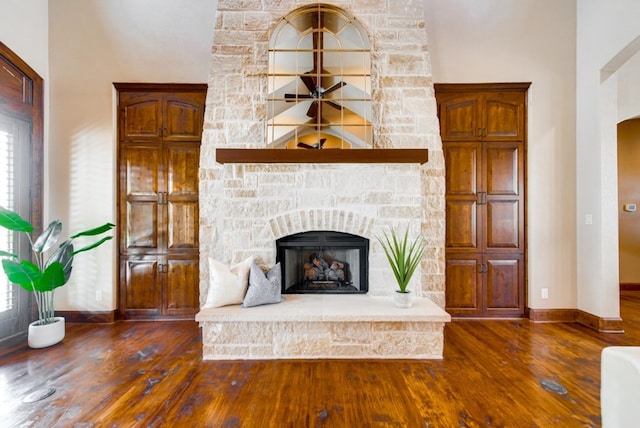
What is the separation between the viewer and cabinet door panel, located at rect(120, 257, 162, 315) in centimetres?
345

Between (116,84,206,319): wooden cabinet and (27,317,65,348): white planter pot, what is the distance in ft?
2.25

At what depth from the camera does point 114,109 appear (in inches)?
134

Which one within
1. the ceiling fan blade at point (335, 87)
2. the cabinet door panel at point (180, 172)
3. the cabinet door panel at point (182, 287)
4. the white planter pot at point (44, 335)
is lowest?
the white planter pot at point (44, 335)

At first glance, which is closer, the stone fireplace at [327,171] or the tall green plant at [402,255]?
the tall green plant at [402,255]

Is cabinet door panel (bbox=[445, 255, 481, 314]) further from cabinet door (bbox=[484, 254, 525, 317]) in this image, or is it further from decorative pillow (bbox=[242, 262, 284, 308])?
decorative pillow (bbox=[242, 262, 284, 308])

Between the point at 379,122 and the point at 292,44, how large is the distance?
1.23 meters

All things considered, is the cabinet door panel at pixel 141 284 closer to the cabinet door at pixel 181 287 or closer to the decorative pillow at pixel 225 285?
the cabinet door at pixel 181 287

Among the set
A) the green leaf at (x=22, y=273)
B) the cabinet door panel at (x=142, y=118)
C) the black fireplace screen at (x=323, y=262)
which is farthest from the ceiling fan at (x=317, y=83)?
the green leaf at (x=22, y=273)

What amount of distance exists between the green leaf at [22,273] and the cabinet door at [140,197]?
871mm

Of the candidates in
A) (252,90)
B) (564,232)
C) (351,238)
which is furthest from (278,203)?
(564,232)

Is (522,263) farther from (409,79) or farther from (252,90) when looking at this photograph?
(252,90)

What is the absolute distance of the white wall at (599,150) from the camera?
3.01m

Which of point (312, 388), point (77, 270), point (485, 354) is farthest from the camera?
point (77, 270)

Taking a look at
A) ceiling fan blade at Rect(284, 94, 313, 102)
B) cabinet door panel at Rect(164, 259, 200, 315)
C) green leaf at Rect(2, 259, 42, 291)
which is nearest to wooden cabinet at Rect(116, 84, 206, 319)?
cabinet door panel at Rect(164, 259, 200, 315)
